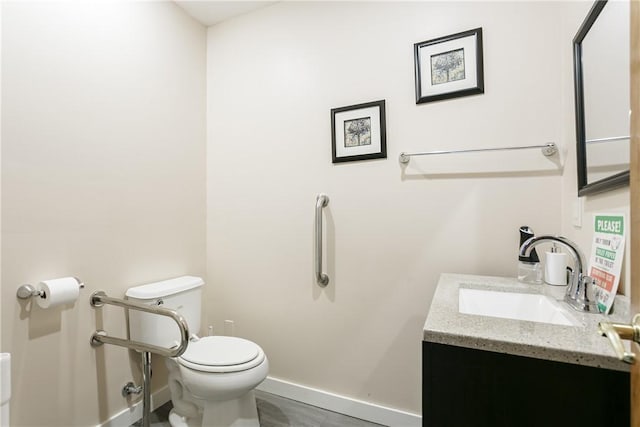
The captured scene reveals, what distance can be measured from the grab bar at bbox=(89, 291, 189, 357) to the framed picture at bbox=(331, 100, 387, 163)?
114 cm

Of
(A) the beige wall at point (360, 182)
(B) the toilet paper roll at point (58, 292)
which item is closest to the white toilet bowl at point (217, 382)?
(A) the beige wall at point (360, 182)

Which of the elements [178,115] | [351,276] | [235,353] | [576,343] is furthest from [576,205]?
[178,115]

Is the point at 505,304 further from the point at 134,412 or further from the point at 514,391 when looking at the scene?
the point at 134,412

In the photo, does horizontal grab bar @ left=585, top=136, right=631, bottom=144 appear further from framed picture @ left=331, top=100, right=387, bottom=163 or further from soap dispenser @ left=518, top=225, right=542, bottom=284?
framed picture @ left=331, top=100, right=387, bottom=163

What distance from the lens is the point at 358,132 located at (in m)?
1.75

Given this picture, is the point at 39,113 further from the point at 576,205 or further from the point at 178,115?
the point at 576,205

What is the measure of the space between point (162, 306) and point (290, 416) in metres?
0.94

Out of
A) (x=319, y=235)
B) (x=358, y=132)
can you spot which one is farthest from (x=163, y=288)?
(x=358, y=132)

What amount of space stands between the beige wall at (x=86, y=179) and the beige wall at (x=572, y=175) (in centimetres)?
206

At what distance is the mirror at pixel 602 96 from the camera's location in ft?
2.76

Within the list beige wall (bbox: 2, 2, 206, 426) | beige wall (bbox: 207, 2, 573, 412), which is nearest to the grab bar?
beige wall (bbox: 2, 2, 206, 426)

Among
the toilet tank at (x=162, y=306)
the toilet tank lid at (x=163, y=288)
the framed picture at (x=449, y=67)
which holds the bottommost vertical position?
the toilet tank at (x=162, y=306)

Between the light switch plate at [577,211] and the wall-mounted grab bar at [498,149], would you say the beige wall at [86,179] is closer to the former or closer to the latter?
the wall-mounted grab bar at [498,149]

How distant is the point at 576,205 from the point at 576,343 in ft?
2.62
